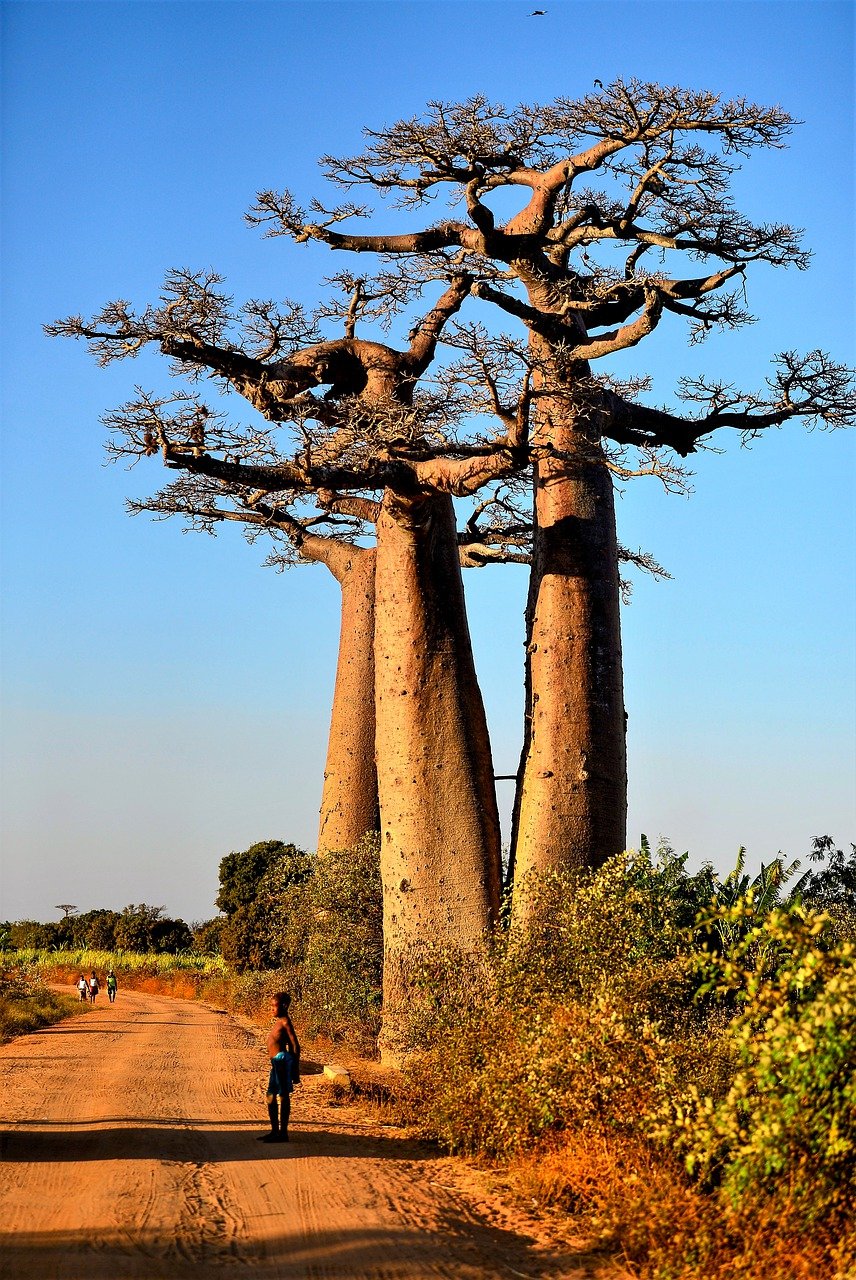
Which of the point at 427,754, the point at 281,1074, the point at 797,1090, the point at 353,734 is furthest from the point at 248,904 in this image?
the point at 797,1090

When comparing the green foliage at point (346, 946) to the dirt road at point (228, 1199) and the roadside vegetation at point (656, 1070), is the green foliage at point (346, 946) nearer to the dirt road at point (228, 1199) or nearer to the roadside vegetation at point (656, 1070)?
the roadside vegetation at point (656, 1070)

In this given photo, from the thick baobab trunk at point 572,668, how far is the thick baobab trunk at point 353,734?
4.05 meters

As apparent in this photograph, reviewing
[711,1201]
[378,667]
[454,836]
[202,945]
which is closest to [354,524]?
[378,667]

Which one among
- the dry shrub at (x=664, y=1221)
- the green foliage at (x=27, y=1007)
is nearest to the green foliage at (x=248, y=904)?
the green foliage at (x=27, y=1007)

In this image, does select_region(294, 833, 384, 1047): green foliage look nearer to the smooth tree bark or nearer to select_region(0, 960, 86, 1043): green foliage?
the smooth tree bark

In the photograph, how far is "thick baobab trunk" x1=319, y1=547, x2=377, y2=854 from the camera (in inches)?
502

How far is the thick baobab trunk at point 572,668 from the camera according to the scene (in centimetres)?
840

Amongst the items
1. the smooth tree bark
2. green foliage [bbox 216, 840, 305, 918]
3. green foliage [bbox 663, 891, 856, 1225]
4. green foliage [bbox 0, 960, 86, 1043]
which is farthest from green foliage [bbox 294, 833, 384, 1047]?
green foliage [bbox 216, 840, 305, 918]

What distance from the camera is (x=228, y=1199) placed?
5027 millimetres

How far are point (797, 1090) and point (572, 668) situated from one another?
4.95 metres

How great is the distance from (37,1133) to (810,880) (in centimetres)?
766

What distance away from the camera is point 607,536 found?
29.4ft

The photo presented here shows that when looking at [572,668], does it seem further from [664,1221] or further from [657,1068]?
[664,1221]

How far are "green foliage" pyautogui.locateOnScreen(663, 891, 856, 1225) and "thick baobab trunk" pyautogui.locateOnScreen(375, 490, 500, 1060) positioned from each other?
4.17 metres
